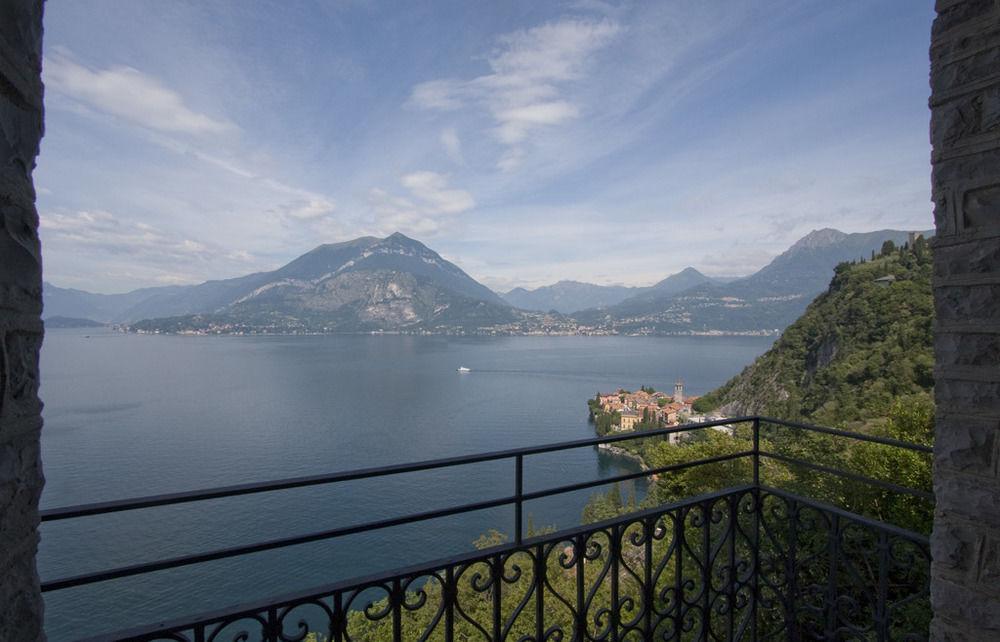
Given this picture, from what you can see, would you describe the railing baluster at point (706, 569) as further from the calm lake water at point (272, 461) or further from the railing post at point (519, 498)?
the calm lake water at point (272, 461)

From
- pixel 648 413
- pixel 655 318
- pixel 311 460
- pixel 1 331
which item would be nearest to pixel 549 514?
pixel 311 460

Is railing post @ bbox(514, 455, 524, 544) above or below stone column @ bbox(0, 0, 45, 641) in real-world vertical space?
below

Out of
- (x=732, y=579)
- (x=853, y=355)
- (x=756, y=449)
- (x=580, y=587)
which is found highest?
(x=756, y=449)

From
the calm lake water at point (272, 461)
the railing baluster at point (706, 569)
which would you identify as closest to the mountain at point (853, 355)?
the calm lake water at point (272, 461)

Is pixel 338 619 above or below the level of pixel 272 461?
above

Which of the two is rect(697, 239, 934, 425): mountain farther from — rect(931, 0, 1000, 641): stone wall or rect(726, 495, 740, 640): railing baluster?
rect(931, 0, 1000, 641): stone wall

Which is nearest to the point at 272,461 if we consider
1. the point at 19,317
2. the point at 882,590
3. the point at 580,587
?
the point at 580,587

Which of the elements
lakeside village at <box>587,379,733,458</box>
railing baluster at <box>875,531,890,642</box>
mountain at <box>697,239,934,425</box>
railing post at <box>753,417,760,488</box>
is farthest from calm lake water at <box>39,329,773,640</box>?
mountain at <box>697,239,934,425</box>

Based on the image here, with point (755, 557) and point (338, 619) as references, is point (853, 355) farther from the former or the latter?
point (338, 619)
